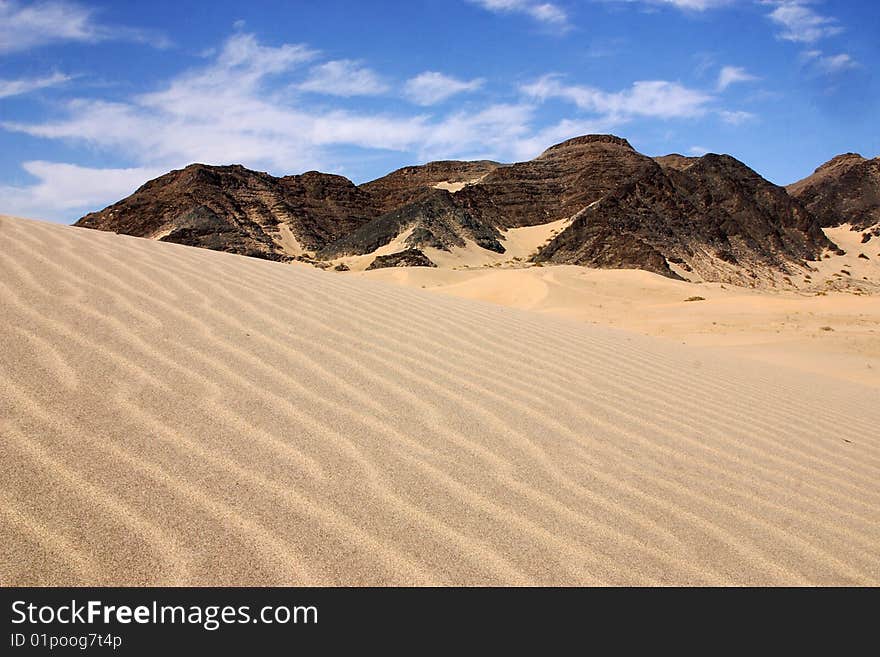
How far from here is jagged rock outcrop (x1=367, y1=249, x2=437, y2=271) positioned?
24.6 meters

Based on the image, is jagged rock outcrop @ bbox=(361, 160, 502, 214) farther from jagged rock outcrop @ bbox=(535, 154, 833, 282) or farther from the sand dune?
the sand dune

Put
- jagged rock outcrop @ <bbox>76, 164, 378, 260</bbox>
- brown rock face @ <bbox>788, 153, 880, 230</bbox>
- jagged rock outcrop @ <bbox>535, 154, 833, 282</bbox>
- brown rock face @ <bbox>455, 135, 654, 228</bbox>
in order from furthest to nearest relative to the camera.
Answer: brown rock face @ <bbox>788, 153, 880, 230</bbox>, brown rock face @ <bbox>455, 135, 654, 228</bbox>, jagged rock outcrop @ <bbox>76, 164, 378, 260</bbox>, jagged rock outcrop @ <bbox>535, 154, 833, 282</bbox>

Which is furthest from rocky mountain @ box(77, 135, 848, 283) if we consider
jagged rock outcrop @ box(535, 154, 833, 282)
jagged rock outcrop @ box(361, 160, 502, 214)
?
jagged rock outcrop @ box(361, 160, 502, 214)

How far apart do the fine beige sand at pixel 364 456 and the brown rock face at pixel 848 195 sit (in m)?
47.9

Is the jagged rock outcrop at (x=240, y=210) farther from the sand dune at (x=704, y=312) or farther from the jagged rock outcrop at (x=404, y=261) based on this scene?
the sand dune at (x=704, y=312)

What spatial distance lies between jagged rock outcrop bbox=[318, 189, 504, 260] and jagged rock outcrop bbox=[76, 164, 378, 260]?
21.1ft

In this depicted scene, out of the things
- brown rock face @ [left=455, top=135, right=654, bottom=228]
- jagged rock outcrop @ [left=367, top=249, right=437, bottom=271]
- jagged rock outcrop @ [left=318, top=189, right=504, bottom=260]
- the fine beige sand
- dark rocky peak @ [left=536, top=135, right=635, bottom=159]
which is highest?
dark rocky peak @ [left=536, top=135, right=635, bottom=159]

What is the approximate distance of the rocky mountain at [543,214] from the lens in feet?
97.3

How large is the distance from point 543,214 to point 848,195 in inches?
992

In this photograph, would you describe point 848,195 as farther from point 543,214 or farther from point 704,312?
point 704,312

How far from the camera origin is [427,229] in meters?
30.3

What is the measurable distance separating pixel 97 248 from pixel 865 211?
52083 mm

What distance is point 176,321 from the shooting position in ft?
12.5

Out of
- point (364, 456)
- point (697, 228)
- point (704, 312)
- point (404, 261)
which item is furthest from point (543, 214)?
point (364, 456)
